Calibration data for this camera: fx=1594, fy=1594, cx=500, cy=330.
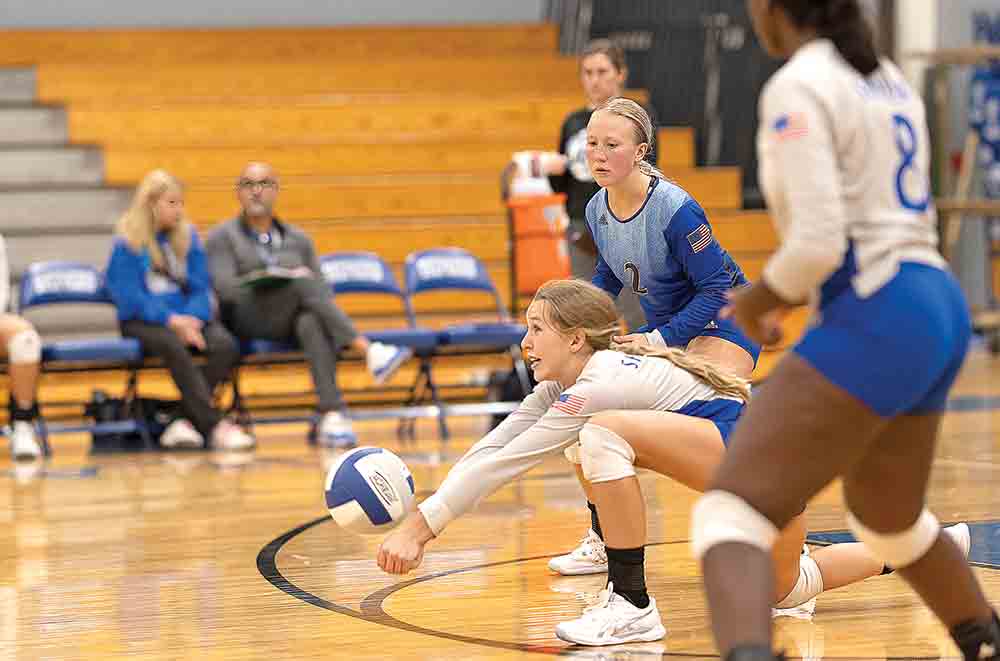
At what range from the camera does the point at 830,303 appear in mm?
2613

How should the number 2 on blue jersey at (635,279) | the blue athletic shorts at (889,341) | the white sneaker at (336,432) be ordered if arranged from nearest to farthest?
1. the blue athletic shorts at (889,341)
2. the number 2 on blue jersey at (635,279)
3. the white sneaker at (336,432)

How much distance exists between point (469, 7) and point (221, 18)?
2052 mm

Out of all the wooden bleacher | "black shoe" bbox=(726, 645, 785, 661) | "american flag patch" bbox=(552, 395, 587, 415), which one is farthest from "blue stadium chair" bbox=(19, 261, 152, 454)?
"black shoe" bbox=(726, 645, 785, 661)

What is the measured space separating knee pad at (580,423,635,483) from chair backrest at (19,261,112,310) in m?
5.70

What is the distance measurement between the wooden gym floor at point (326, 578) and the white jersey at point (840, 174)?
1.12 meters

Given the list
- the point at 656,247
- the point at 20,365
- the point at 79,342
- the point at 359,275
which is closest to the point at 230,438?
the point at 79,342

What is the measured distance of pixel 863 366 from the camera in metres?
2.53

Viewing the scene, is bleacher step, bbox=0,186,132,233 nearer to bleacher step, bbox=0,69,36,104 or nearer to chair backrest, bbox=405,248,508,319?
bleacher step, bbox=0,69,36,104

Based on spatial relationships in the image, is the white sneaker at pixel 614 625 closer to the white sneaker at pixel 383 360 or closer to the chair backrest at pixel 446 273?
the white sneaker at pixel 383 360

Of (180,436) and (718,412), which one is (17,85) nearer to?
(180,436)

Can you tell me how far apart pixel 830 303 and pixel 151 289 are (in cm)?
614

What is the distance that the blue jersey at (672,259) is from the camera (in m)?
4.02

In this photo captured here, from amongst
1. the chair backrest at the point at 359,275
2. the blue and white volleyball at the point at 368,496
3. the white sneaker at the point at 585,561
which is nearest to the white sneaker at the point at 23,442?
the chair backrest at the point at 359,275

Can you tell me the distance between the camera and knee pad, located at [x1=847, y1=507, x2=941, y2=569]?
110 inches
